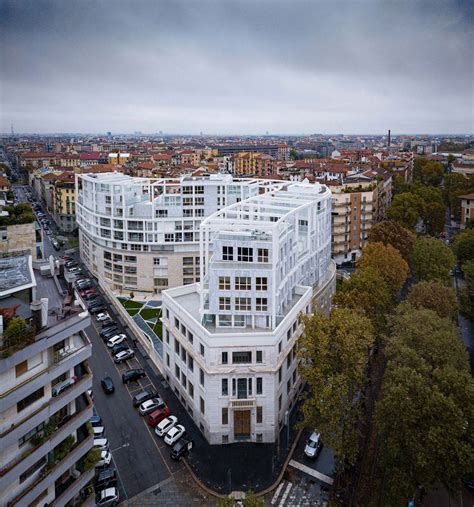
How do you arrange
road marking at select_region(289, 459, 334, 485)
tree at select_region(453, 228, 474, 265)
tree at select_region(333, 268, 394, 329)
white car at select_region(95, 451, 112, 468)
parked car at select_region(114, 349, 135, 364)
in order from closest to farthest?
road marking at select_region(289, 459, 334, 485)
white car at select_region(95, 451, 112, 468)
tree at select_region(333, 268, 394, 329)
parked car at select_region(114, 349, 135, 364)
tree at select_region(453, 228, 474, 265)

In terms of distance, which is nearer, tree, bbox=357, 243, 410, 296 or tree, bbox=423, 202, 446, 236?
tree, bbox=357, 243, 410, 296

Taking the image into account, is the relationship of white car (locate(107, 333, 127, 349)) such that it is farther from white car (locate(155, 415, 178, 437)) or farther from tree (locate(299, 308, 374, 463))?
tree (locate(299, 308, 374, 463))

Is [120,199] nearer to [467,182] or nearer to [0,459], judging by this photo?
[0,459]

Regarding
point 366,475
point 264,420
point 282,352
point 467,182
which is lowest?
point 366,475

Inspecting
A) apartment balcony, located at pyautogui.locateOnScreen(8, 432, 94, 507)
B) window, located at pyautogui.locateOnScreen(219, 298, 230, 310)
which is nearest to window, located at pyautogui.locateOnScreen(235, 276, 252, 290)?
window, located at pyautogui.locateOnScreen(219, 298, 230, 310)

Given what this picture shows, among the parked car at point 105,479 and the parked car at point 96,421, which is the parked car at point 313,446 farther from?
the parked car at point 96,421

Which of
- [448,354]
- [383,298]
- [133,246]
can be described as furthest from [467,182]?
[448,354]

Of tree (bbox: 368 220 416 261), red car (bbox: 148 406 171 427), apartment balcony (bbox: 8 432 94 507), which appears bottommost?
red car (bbox: 148 406 171 427)
